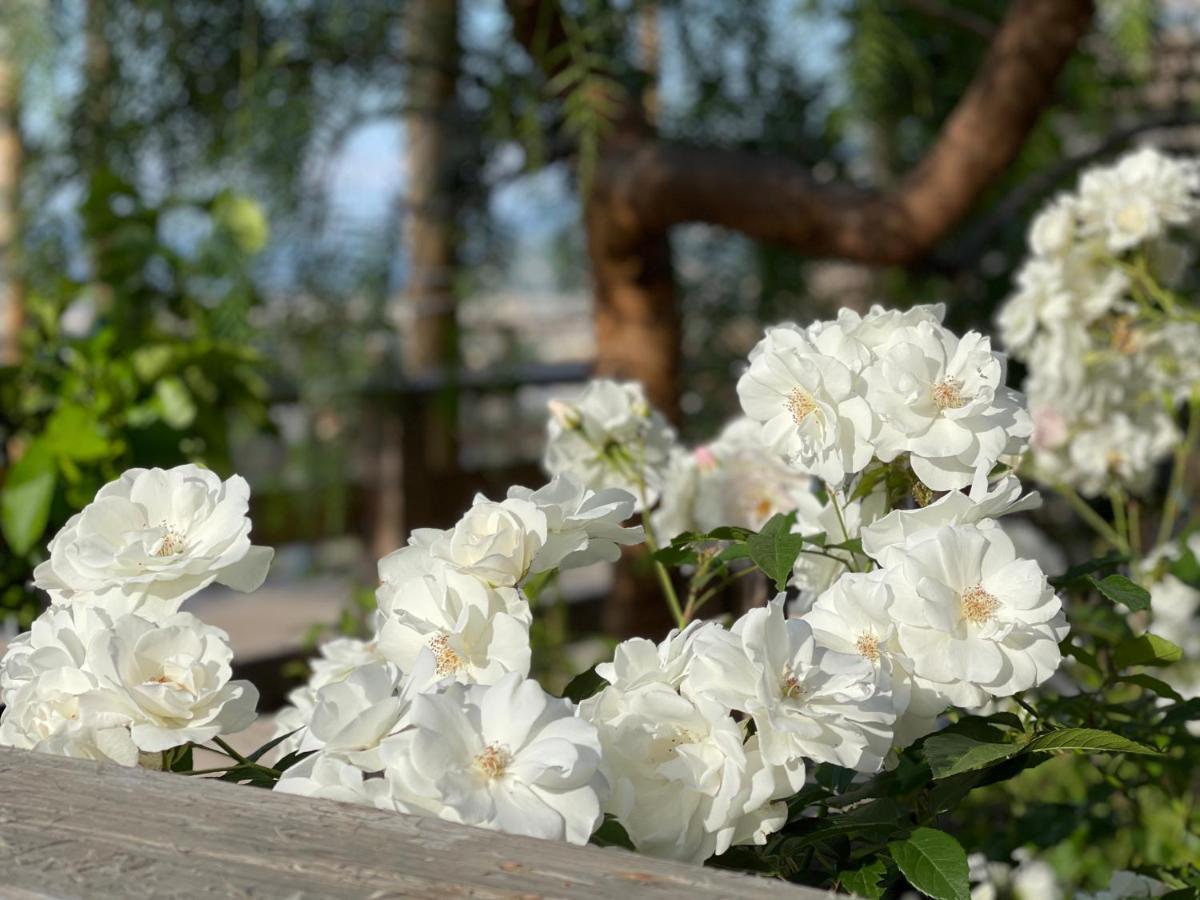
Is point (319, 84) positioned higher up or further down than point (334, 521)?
higher up

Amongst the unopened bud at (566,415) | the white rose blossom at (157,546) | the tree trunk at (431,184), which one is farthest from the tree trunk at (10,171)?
the white rose blossom at (157,546)

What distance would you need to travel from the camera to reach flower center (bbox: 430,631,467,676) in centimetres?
64

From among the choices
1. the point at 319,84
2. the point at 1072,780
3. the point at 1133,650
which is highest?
the point at 319,84

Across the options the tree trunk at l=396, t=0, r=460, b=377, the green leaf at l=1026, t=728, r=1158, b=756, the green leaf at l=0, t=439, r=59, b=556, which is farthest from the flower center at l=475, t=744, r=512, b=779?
the tree trunk at l=396, t=0, r=460, b=377

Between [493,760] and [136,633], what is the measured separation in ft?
0.58

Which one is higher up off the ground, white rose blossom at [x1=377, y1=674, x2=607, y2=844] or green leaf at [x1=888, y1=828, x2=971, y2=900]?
white rose blossom at [x1=377, y1=674, x2=607, y2=844]

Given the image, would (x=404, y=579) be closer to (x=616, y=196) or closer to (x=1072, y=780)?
(x=616, y=196)

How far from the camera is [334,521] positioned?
1.85m

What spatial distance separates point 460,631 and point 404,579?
50mm

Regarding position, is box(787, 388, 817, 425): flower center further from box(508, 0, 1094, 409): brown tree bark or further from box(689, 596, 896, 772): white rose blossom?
box(508, 0, 1094, 409): brown tree bark

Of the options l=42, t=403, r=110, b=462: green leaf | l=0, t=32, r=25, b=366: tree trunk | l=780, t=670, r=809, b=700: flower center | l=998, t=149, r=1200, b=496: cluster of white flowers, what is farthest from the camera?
l=42, t=403, r=110, b=462: green leaf

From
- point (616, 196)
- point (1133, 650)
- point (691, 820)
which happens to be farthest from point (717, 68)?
point (691, 820)

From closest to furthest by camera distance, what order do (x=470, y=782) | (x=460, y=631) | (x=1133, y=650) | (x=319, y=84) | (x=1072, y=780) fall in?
(x=470, y=782), (x=460, y=631), (x=1133, y=650), (x=319, y=84), (x=1072, y=780)

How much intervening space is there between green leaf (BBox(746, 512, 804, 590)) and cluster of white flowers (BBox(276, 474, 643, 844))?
6cm
